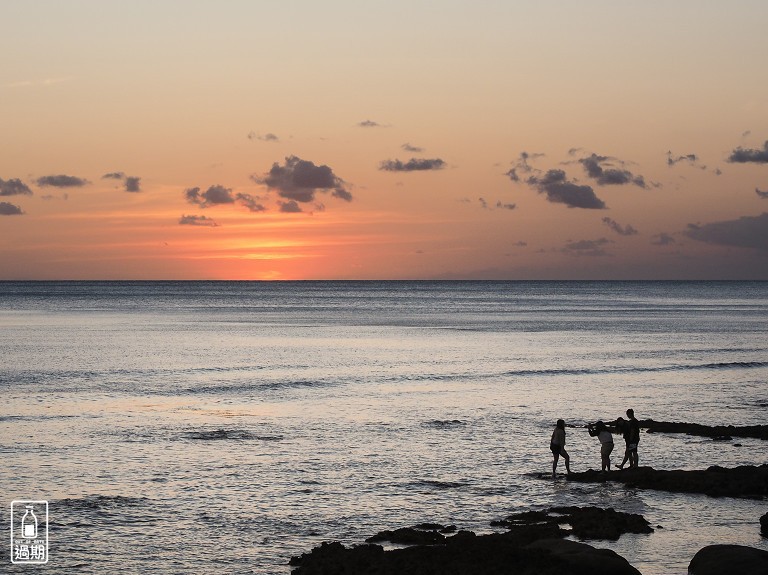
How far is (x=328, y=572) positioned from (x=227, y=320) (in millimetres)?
141822

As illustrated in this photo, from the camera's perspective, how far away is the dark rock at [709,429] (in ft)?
147

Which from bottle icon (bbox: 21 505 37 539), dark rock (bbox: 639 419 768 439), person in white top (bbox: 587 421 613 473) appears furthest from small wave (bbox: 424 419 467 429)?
bottle icon (bbox: 21 505 37 539)

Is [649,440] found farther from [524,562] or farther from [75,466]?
[75,466]

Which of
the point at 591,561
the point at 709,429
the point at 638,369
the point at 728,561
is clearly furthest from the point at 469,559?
the point at 638,369

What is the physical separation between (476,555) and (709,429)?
84.1ft

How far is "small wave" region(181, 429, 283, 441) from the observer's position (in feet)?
145

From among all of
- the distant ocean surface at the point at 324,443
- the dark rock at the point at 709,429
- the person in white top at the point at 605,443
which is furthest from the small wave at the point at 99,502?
the dark rock at the point at 709,429

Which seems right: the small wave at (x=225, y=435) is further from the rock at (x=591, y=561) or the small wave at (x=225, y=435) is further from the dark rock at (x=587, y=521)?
the rock at (x=591, y=561)

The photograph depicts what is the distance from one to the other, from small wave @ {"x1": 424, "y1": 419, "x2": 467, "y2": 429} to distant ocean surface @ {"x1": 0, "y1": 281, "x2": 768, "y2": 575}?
11cm

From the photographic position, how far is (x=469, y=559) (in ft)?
78.4

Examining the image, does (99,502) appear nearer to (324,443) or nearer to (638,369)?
(324,443)

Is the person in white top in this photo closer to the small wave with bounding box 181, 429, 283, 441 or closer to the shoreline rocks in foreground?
the shoreline rocks in foreground

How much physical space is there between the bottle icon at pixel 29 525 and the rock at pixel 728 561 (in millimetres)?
18504

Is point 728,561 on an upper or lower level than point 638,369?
upper
